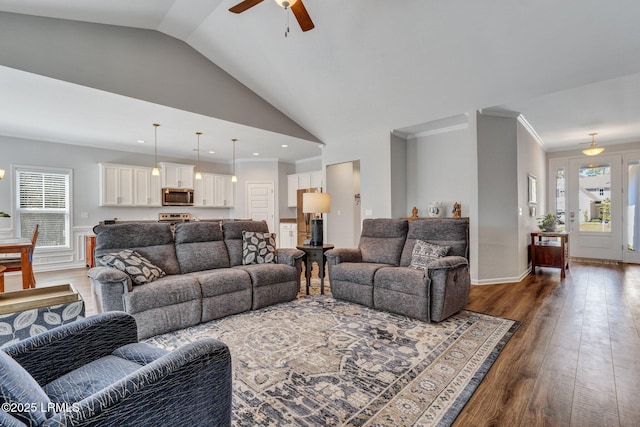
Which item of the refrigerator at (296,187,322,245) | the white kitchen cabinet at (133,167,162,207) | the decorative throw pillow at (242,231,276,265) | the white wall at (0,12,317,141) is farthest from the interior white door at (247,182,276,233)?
the decorative throw pillow at (242,231,276,265)

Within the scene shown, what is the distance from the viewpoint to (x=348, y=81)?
438 cm

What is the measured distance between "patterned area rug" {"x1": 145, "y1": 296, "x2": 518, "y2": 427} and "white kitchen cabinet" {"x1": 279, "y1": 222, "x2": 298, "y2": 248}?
4.35 m

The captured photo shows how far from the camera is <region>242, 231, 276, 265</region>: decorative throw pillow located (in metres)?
3.75

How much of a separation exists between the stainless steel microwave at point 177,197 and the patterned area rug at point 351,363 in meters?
4.97

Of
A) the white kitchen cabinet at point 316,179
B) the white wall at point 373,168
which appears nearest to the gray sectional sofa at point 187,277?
the white wall at point 373,168

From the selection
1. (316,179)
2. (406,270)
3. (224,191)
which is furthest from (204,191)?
(406,270)

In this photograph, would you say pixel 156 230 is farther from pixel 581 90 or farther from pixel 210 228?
pixel 581 90

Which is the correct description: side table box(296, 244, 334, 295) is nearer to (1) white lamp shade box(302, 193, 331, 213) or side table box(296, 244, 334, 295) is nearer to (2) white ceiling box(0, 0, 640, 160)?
(1) white lamp shade box(302, 193, 331, 213)

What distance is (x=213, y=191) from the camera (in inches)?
308

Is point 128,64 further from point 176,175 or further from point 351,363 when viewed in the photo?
point 351,363

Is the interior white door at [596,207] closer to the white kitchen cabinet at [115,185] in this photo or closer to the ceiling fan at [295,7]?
the ceiling fan at [295,7]

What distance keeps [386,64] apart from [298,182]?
4.36 metres

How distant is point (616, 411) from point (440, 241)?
198cm

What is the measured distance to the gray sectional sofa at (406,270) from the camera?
291 cm
